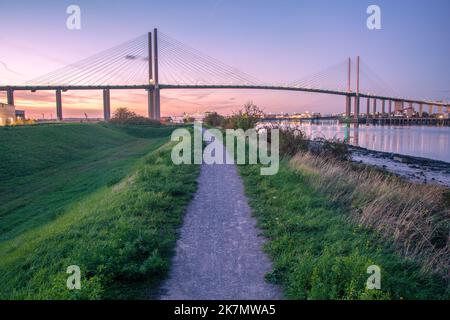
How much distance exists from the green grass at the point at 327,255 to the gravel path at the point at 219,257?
246 mm

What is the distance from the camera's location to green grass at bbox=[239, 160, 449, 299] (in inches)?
164

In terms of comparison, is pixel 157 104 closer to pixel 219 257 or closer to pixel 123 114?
pixel 123 114

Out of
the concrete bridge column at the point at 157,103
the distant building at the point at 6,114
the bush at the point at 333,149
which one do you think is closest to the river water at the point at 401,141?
the bush at the point at 333,149

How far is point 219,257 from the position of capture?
5.31m

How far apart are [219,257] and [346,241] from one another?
6.66ft

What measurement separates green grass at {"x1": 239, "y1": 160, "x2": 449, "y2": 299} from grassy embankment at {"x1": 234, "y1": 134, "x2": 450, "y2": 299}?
12mm

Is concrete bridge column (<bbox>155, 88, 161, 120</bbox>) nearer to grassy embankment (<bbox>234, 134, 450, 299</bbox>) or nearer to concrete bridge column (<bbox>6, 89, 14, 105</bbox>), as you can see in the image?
concrete bridge column (<bbox>6, 89, 14, 105</bbox>)

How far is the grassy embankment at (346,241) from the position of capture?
425 centimetres

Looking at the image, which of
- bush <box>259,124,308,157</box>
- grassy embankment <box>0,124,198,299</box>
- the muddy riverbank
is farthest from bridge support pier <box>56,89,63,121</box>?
the muddy riverbank

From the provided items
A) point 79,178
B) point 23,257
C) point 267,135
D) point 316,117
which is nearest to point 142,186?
point 23,257

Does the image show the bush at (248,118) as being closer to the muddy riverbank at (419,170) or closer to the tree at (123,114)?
the muddy riverbank at (419,170)

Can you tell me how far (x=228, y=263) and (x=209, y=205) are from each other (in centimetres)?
327

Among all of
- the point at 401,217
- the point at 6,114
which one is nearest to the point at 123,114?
the point at 6,114
